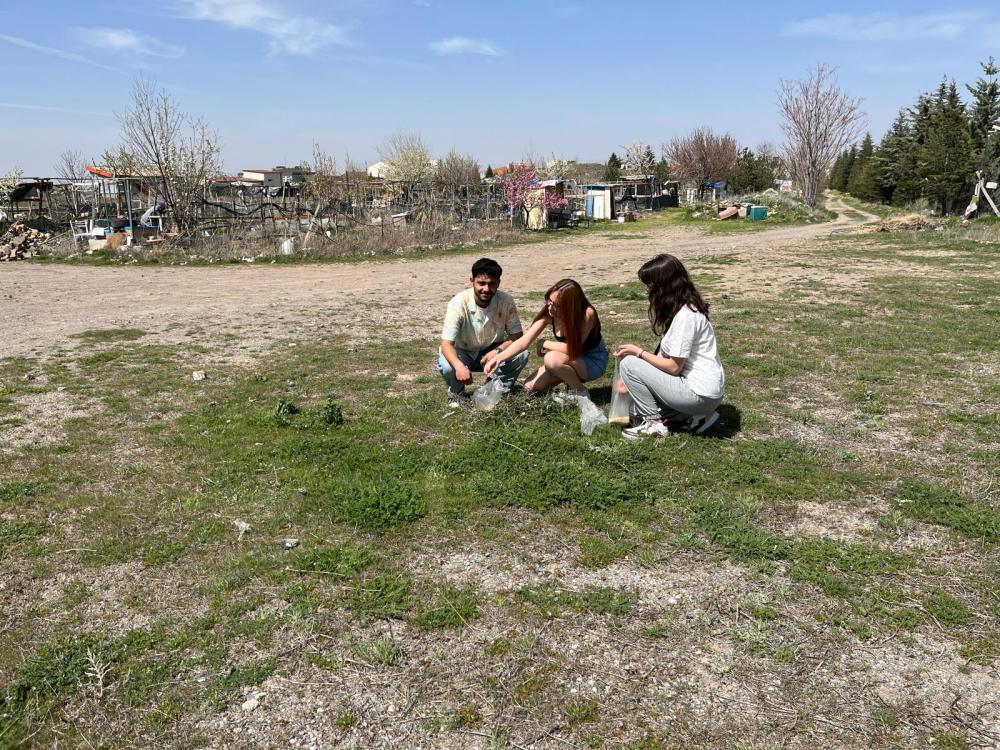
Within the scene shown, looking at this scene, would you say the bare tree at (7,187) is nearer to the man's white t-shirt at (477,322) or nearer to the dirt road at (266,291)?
the dirt road at (266,291)

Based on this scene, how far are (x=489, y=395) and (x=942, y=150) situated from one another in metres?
35.9

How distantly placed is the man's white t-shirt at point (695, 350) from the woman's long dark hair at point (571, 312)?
2.27ft

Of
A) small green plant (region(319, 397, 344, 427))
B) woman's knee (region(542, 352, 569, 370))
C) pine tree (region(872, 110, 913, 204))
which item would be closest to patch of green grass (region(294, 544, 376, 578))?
small green plant (region(319, 397, 344, 427))

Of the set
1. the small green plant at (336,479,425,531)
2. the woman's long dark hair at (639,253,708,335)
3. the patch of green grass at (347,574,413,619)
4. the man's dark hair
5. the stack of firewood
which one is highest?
the stack of firewood

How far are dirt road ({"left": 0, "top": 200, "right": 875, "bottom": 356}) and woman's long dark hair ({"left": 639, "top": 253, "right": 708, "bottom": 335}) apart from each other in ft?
16.8

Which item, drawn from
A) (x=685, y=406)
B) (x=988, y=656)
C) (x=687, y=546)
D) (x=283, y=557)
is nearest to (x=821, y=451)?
(x=685, y=406)

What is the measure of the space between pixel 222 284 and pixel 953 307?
13749mm

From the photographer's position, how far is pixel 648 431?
4770 mm

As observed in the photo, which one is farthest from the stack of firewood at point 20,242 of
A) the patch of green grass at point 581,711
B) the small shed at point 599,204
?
the small shed at point 599,204

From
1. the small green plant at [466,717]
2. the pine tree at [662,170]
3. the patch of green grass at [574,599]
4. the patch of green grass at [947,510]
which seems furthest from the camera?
the pine tree at [662,170]

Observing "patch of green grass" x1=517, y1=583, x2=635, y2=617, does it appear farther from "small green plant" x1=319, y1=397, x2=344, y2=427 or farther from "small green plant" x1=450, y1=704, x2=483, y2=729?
"small green plant" x1=319, y1=397, x2=344, y2=427

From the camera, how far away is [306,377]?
6.91 metres

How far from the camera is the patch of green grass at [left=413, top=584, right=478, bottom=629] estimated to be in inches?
114

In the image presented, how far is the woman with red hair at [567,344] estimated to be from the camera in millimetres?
5070
